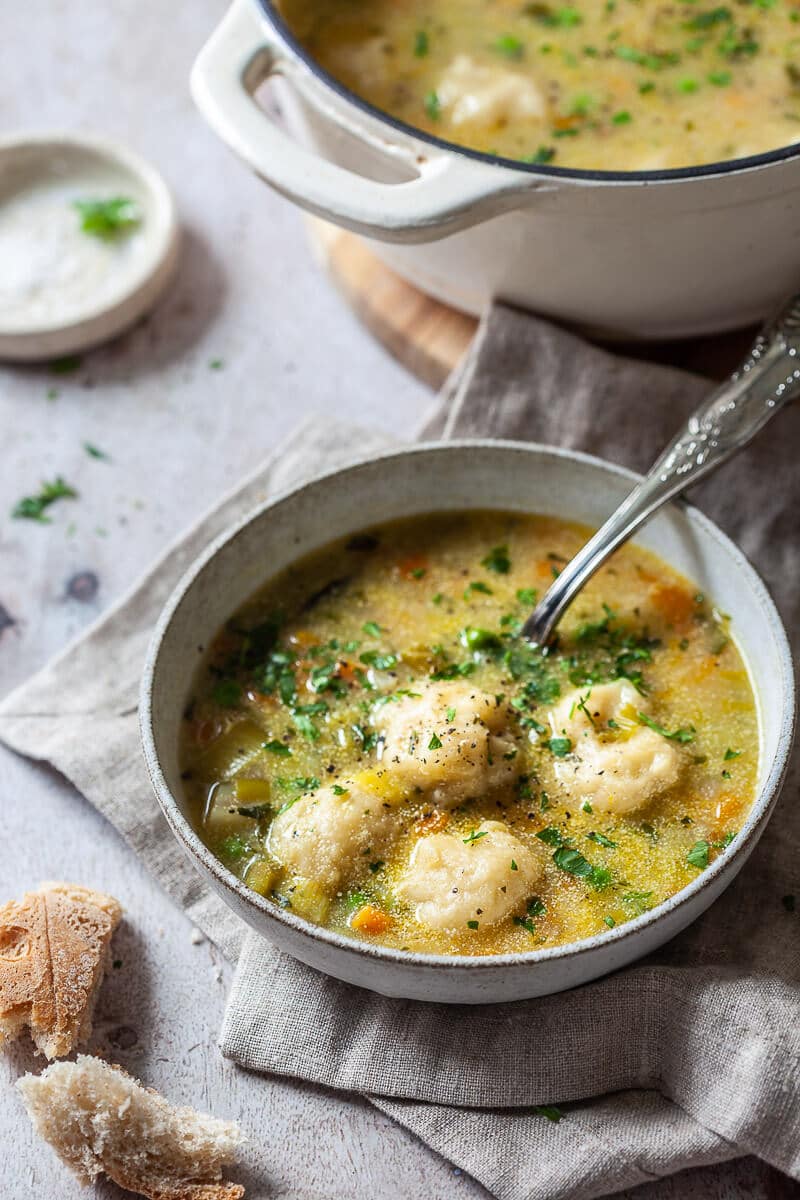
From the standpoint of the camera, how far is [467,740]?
2258mm

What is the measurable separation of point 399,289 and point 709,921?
1656 millimetres

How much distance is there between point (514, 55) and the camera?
3188 millimetres

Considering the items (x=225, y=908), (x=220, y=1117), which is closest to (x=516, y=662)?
(x=225, y=908)

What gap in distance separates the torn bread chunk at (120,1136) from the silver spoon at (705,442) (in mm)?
1020

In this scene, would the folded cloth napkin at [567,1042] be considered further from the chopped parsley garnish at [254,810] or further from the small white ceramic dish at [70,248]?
the small white ceramic dish at [70,248]

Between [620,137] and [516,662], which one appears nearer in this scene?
[516,662]

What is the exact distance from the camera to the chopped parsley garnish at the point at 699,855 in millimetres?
2201

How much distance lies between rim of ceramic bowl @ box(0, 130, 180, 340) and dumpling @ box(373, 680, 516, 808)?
143 cm

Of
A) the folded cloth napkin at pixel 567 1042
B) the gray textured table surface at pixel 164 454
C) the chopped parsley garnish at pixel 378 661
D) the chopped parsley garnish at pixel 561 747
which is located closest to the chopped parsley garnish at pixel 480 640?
the chopped parsley garnish at pixel 378 661

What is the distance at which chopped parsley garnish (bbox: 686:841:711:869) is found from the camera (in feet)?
7.22

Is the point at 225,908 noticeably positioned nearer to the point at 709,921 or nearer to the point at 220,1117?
the point at 220,1117

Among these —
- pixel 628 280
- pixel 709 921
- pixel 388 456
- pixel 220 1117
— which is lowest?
pixel 220 1117

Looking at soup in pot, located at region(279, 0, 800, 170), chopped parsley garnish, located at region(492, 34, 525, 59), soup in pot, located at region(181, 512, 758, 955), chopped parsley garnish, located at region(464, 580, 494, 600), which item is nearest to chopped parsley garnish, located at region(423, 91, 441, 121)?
soup in pot, located at region(279, 0, 800, 170)

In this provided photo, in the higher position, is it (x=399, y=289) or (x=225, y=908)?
(x=399, y=289)
